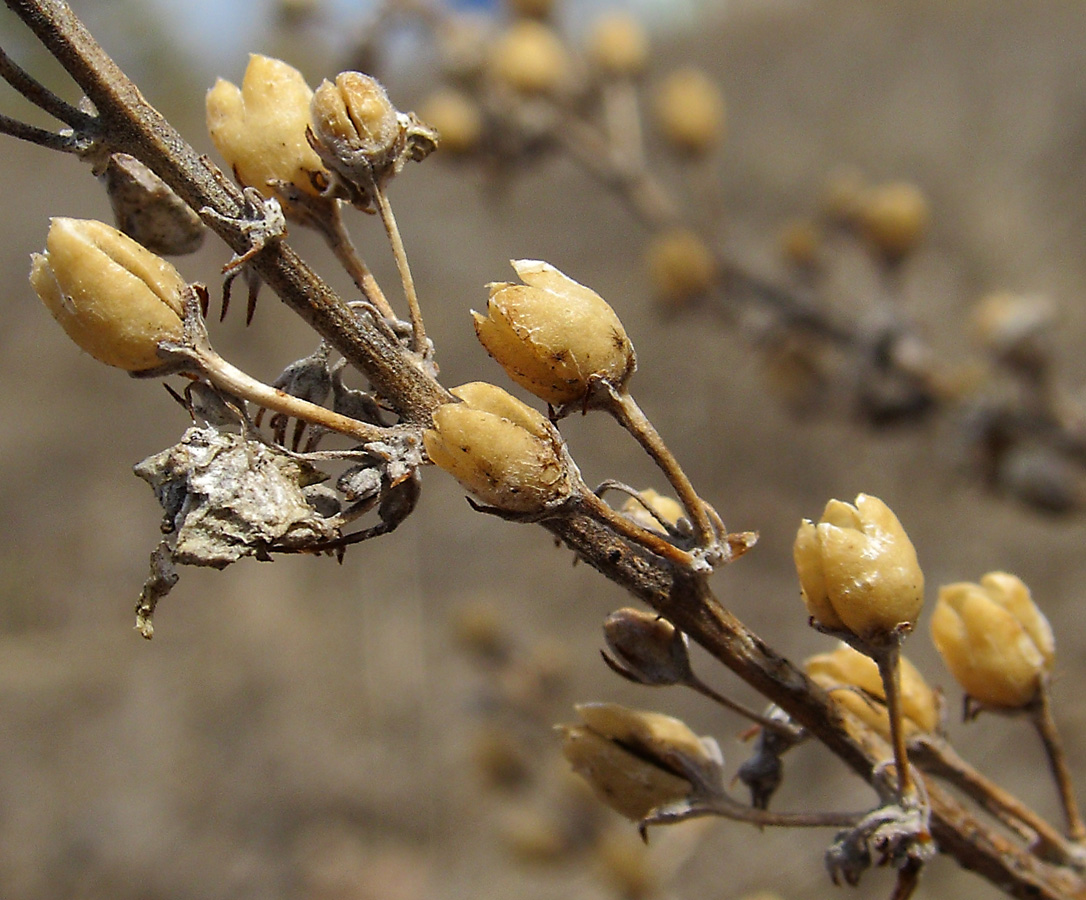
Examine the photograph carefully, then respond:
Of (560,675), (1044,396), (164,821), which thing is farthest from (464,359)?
(1044,396)

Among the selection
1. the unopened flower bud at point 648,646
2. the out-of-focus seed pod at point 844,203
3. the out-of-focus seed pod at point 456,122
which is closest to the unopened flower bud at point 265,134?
the unopened flower bud at point 648,646

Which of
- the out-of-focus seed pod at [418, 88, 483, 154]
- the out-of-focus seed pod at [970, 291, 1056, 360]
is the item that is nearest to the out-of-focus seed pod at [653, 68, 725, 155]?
the out-of-focus seed pod at [418, 88, 483, 154]

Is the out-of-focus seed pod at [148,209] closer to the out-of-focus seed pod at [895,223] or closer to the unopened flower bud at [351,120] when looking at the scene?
the unopened flower bud at [351,120]

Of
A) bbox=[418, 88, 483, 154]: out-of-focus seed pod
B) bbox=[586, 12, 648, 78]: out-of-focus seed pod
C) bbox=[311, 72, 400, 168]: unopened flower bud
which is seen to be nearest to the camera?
bbox=[311, 72, 400, 168]: unopened flower bud

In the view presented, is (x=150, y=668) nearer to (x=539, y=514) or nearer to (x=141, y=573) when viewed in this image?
(x=141, y=573)

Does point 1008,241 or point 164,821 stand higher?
point 1008,241

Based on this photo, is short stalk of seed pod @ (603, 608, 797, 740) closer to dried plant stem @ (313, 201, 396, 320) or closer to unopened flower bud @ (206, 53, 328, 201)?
dried plant stem @ (313, 201, 396, 320)
